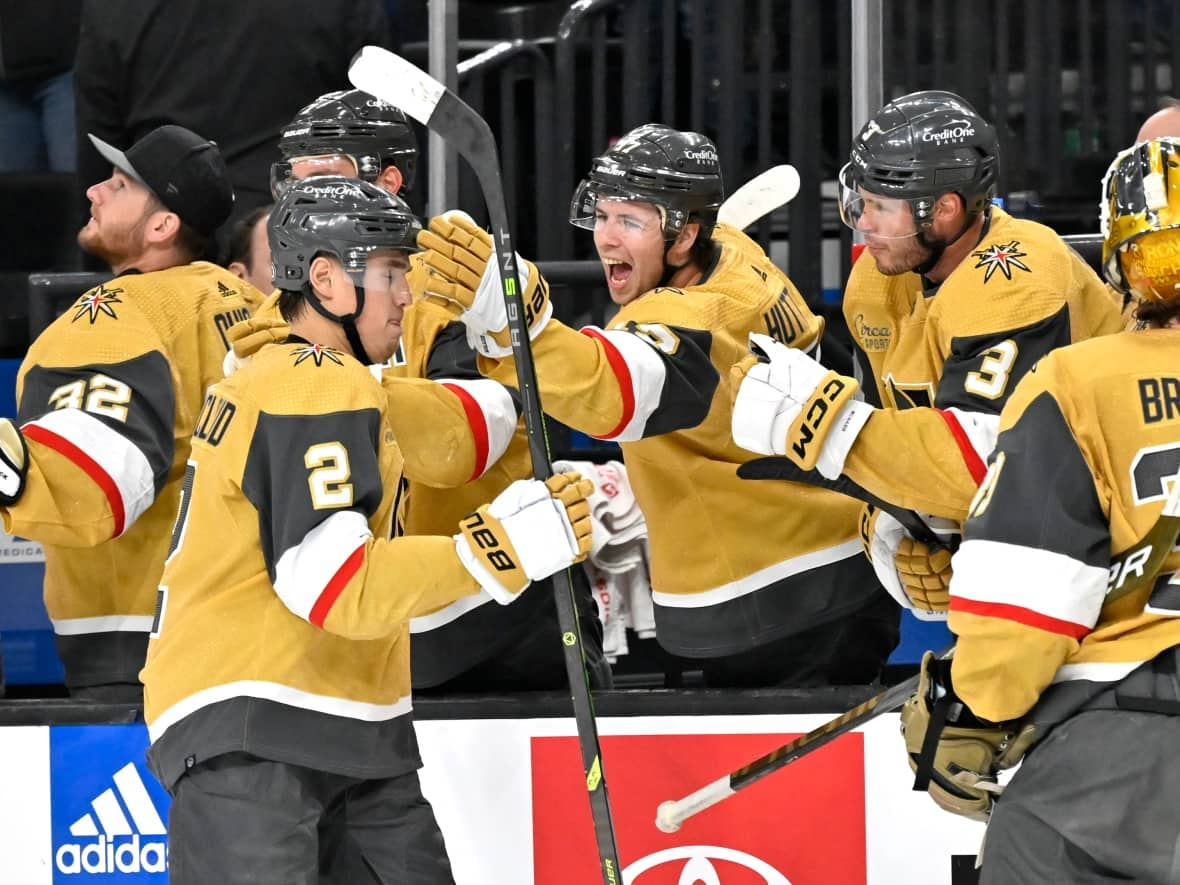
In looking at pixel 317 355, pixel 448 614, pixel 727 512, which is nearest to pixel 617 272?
pixel 727 512

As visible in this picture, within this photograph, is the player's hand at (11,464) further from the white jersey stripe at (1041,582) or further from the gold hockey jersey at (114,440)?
the white jersey stripe at (1041,582)

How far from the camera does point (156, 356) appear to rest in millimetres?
3744

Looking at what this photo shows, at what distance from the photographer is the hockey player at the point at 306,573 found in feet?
9.41

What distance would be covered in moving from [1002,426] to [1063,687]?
349 mm

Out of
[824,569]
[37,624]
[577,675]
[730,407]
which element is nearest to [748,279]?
[730,407]

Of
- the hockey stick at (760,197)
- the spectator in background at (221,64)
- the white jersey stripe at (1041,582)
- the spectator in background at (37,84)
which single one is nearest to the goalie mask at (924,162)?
the hockey stick at (760,197)

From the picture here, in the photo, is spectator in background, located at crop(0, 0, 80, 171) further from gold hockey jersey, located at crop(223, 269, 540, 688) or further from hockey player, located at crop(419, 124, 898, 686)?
hockey player, located at crop(419, 124, 898, 686)

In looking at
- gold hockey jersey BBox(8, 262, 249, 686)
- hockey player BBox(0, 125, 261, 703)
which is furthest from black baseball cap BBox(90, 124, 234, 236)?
gold hockey jersey BBox(8, 262, 249, 686)

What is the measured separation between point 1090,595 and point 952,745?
13.9 inches

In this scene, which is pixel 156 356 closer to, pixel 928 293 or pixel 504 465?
pixel 504 465

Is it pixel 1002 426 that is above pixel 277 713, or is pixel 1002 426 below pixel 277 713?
above

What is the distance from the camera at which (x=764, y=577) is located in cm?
369

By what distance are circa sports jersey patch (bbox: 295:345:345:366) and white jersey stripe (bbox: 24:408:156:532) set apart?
809 mm

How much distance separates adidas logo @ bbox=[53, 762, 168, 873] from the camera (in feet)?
12.3
